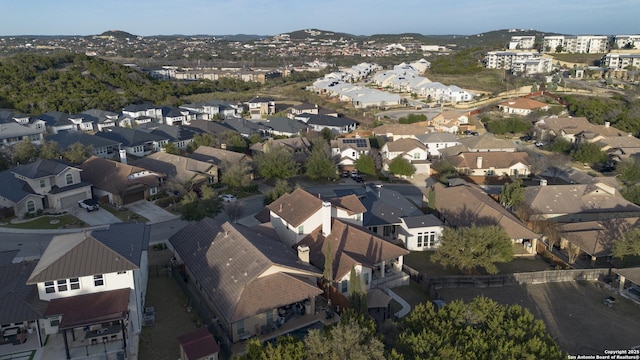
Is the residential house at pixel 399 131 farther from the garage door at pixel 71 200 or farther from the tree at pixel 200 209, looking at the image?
the garage door at pixel 71 200

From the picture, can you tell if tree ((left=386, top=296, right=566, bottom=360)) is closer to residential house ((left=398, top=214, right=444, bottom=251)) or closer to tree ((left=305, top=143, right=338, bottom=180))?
residential house ((left=398, top=214, right=444, bottom=251))

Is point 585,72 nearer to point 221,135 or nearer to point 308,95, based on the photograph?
point 308,95

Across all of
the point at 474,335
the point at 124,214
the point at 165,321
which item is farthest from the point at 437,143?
the point at 165,321

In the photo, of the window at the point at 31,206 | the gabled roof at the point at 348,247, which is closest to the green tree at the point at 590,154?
the gabled roof at the point at 348,247

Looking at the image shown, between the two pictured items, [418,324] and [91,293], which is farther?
[91,293]

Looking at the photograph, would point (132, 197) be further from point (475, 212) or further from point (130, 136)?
point (475, 212)

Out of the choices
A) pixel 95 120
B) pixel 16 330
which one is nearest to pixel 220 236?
pixel 16 330
